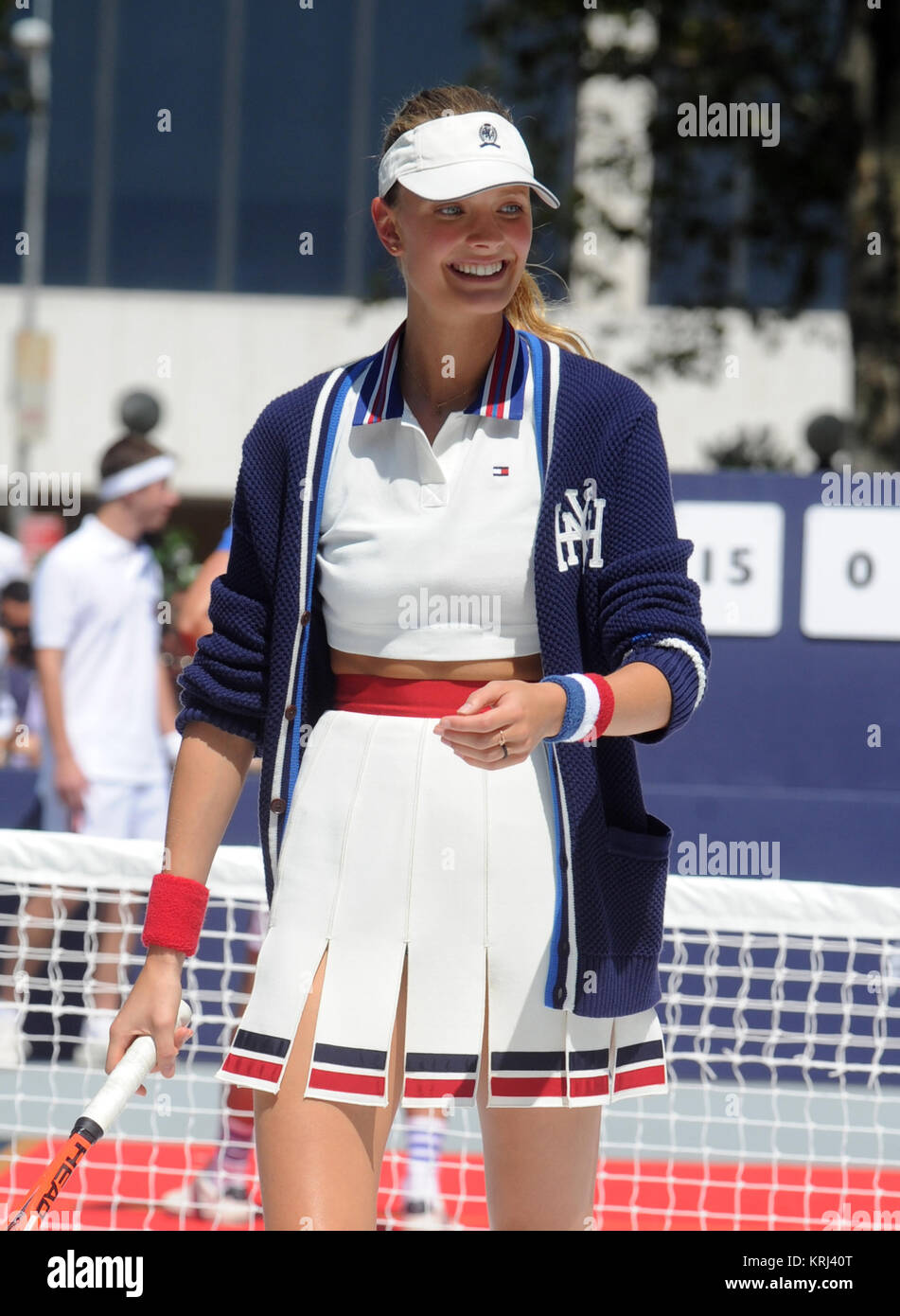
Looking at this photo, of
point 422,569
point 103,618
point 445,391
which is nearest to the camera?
point 422,569

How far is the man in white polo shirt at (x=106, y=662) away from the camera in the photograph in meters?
6.18

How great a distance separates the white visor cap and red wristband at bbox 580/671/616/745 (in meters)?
0.67

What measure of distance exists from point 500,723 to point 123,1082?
2.34ft

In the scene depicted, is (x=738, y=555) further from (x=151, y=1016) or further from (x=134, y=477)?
(x=151, y=1016)

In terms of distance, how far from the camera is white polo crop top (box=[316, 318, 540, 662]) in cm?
227

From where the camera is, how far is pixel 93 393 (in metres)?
23.5

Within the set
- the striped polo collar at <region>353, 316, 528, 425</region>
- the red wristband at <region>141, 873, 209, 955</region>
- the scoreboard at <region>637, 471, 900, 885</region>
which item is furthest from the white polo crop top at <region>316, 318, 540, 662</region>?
the scoreboard at <region>637, 471, 900, 885</region>

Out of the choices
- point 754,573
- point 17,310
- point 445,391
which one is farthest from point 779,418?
point 445,391

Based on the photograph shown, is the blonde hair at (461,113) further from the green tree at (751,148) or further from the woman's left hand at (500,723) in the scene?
the green tree at (751,148)

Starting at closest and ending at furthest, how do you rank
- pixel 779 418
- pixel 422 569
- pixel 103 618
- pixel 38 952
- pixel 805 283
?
pixel 422 569, pixel 38 952, pixel 103 618, pixel 805 283, pixel 779 418

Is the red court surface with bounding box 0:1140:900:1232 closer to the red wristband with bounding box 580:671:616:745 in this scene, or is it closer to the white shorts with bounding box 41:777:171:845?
the white shorts with bounding box 41:777:171:845

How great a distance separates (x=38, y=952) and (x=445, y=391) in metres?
2.89

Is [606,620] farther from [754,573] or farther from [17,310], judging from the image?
[17,310]

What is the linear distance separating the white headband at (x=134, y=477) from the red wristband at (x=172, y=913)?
13.0 feet
